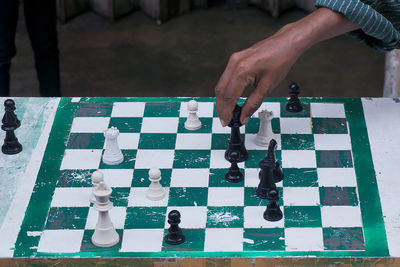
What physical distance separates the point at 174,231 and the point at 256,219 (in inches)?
10.6

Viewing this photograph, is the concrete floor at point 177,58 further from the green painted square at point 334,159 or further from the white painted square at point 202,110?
the green painted square at point 334,159

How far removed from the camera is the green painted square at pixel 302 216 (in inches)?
95.1

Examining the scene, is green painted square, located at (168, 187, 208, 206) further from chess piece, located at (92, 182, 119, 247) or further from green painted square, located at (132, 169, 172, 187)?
chess piece, located at (92, 182, 119, 247)

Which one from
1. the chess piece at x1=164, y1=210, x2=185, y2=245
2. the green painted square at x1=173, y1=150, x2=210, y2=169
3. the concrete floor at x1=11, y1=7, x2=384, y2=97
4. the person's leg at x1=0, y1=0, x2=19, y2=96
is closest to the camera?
the chess piece at x1=164, y1=210, x2=185, y2=245

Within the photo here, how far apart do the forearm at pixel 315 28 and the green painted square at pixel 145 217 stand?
64 cm

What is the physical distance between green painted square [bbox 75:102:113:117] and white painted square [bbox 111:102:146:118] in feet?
0.07

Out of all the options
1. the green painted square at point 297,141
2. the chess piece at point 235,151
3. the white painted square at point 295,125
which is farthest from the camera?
the white painted square at point 295,125

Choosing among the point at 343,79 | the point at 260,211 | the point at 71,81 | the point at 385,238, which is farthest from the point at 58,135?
the point at 343,79

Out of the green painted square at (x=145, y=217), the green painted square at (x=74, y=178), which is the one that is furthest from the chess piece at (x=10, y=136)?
the green painted square at (x=145, y=217)

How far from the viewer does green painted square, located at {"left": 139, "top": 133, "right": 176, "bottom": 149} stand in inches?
112

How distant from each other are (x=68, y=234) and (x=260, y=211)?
0.57 m

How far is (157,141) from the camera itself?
2.87 meters

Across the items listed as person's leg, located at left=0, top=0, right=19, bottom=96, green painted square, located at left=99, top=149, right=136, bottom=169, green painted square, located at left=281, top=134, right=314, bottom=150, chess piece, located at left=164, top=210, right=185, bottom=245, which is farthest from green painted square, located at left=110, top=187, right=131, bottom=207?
person's leg, located at left=0, top=0, right=19, bottom=96

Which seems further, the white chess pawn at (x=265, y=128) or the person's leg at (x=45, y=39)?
the person's leg at (x=45, y=39)
